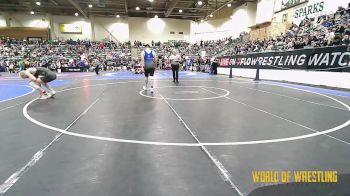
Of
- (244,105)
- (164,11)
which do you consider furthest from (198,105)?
(164,11)

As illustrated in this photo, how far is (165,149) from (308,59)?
1064 centimetres

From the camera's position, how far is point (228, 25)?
39188 millimetres

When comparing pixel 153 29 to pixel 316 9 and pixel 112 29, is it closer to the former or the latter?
pixel 112 29

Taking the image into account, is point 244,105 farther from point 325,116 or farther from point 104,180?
point 104,180

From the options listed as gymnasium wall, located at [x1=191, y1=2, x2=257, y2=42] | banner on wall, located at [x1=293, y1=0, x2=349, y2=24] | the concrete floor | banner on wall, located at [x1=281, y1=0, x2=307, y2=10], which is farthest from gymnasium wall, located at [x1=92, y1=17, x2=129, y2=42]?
the concrete floor

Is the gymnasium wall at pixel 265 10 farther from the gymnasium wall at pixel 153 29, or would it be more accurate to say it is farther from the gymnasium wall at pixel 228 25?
the gymnasium wall at pixel 153 29

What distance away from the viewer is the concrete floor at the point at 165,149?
2.21m

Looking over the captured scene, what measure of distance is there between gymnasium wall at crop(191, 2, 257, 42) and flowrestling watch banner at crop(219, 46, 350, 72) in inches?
743

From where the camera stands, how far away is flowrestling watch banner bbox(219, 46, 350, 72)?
961 centimetres

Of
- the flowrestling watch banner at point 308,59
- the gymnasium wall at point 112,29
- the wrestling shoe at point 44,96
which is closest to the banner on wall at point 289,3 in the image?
the flowrestling watch banner at point 308,59

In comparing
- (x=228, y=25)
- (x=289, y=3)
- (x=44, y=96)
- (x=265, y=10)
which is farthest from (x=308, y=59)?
(x=228, y=25)

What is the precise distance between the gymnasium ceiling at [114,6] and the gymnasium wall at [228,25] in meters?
1.33

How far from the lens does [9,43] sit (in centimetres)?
3472

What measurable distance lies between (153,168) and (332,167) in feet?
6.11
